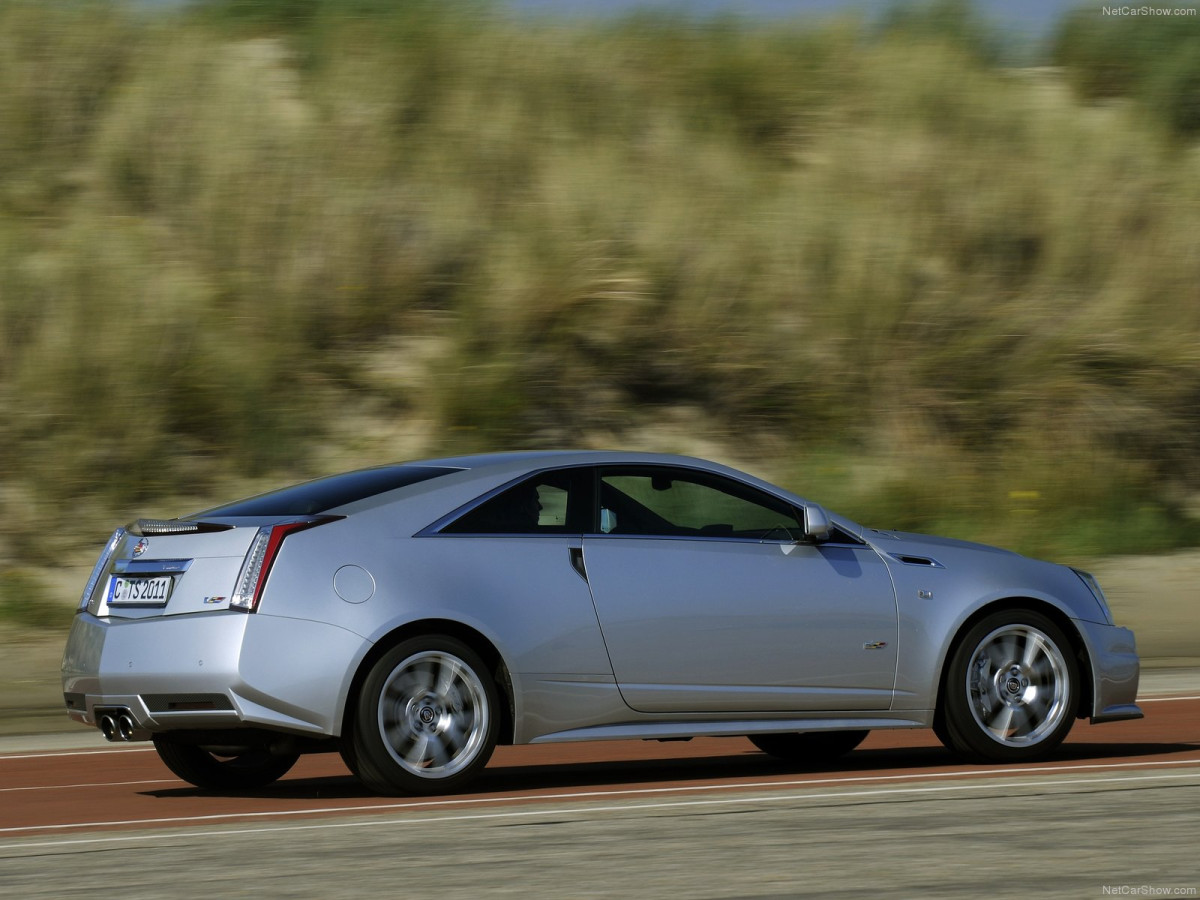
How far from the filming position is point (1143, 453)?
78.5ft

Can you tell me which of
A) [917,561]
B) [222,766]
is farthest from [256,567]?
[917,561]

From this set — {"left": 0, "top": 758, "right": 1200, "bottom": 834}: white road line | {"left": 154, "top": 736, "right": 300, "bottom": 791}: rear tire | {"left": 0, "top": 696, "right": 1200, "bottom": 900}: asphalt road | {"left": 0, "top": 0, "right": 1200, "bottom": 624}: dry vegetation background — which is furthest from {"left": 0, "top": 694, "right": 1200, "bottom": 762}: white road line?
{"left": 0, "top": 0, "right": 1200, "bottom": 624}: dry vegetation background

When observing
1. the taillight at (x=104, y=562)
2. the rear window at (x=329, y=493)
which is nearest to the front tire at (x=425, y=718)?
the rear window at (x=329, y=493)

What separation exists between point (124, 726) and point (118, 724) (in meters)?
0.04

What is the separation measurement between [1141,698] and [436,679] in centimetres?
669

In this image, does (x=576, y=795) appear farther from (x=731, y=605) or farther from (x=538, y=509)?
(x=538, y=509)

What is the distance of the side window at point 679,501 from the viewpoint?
29.1 ft

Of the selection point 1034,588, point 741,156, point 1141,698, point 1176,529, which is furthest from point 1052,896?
point 741,156

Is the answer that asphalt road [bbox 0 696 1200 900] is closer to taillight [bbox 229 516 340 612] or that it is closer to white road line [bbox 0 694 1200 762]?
taillight [bbox 229 516 340 612]

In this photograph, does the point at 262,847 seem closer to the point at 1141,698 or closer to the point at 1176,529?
the point at 1141,698

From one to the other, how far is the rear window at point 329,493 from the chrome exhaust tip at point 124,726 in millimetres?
918

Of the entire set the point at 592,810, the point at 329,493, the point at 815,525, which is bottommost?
the point at 592,810

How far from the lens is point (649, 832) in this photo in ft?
23.9

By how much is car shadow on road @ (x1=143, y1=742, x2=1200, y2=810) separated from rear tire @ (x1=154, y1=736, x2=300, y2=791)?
8 cm
